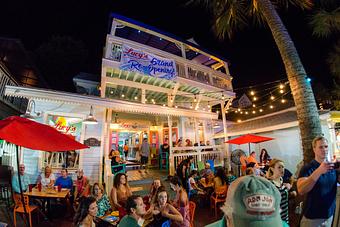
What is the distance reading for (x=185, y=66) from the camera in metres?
10.2

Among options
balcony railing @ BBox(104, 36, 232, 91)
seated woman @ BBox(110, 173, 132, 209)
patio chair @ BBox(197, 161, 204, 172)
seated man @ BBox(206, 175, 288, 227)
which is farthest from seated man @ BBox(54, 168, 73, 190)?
seated man @ BBox(206, 175, 288, 227)

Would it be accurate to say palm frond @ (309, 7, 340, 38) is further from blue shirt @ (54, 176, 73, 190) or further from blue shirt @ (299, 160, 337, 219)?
blue shirt @ (54, 176, 73, 190)

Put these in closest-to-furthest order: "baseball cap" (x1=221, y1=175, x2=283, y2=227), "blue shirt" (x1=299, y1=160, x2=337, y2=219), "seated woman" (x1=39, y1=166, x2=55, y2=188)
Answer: "baseball cap" (x1=221, y1=175, x2=283, y2=227)
"blue shirt" (x1=299, y1=160, x2=337, y2=219)
"seated woman" (x1=39, y1=166, x2=55, y2=188)

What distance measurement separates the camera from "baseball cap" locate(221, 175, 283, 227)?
727mm

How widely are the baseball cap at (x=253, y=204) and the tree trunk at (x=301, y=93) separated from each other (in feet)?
13.2

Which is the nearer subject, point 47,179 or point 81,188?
point 81,188

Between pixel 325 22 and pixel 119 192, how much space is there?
329 inches

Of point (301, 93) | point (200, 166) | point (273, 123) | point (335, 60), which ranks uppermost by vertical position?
point (335, 60)

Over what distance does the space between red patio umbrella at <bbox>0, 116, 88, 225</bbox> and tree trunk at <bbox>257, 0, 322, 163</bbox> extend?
193 inches

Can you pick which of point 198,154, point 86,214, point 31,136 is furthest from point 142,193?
point 31,136

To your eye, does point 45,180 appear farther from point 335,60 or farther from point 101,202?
point 335,60

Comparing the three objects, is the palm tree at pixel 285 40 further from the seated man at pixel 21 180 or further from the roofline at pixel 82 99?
the seated man at pixel 21 180

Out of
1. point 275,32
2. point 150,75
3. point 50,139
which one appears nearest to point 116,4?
point 150,75

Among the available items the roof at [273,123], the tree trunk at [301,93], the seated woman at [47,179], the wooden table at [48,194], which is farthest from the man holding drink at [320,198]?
the roof at [273,123]
